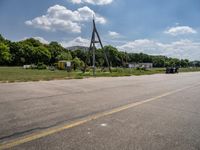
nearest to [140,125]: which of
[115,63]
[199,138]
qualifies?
[199,138]

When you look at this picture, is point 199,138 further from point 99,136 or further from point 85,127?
point 85,127

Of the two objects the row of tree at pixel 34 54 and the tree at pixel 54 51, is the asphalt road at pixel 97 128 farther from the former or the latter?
the tree at pixel 54 51

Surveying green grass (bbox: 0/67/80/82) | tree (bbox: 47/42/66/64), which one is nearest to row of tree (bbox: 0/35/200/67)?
tree (bbox: 47/42/66/64)

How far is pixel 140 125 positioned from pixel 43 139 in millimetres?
2019

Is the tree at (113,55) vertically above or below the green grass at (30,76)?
above

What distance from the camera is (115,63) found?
103688mm

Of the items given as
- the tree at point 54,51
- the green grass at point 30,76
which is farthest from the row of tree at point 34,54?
the green grass at point 30,76

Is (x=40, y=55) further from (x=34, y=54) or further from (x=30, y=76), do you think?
(x=30, y=76)

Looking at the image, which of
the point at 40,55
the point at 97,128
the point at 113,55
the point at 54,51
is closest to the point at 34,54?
the point at 40,55

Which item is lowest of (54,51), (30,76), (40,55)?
(30,76)

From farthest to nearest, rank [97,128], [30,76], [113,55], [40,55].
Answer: [113,55], [40,55], [30,76], [97,128]

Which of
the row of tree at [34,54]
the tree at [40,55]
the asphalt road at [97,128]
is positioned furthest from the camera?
the tree at [40,55]

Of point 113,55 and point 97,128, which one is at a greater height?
point 113,55

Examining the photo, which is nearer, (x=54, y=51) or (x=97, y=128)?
(x=97, y=128)
